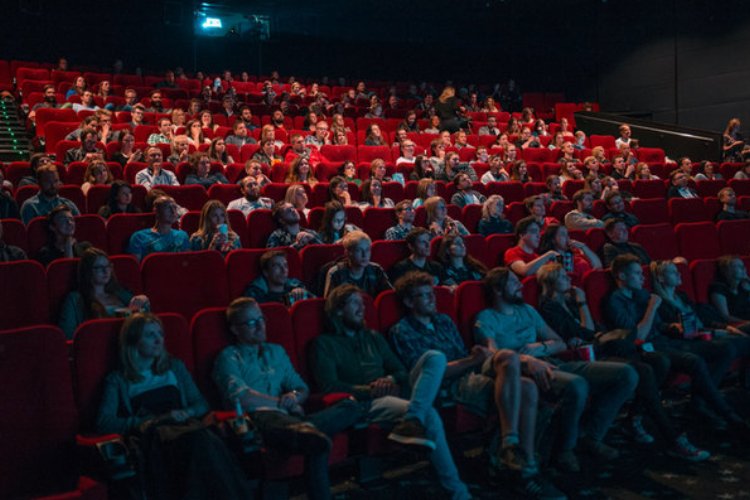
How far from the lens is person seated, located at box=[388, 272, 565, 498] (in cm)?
143

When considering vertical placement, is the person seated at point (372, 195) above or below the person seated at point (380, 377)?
above

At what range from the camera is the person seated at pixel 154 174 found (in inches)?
109

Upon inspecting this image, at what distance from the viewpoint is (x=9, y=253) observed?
179 centimetres

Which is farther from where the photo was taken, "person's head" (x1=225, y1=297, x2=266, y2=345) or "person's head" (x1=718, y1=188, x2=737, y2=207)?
"person's head" (x1=718, y1=188, x2=737, y2=207)

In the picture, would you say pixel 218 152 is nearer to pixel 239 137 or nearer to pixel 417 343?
pixel 239 137

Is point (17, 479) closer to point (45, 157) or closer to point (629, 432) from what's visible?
point (629, 432)

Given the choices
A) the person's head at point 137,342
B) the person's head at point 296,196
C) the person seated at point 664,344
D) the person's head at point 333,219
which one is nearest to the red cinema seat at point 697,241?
the person seated at point 664,344

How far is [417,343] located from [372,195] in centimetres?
126

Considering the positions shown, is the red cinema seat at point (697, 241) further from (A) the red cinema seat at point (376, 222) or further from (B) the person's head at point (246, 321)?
(B) the person's head at point (246, 321)

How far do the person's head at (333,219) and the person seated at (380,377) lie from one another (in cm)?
72

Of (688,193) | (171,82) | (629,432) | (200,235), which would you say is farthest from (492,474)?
(171,82)

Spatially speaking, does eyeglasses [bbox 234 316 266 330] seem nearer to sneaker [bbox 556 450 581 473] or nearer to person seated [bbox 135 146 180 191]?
sneaker [bbox 556 450 581 473]

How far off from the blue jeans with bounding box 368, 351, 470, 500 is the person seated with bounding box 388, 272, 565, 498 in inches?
4.0

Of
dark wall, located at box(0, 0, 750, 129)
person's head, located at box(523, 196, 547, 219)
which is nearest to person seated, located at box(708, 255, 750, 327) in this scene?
person's head, located at box(523, 196, 547, 219)
